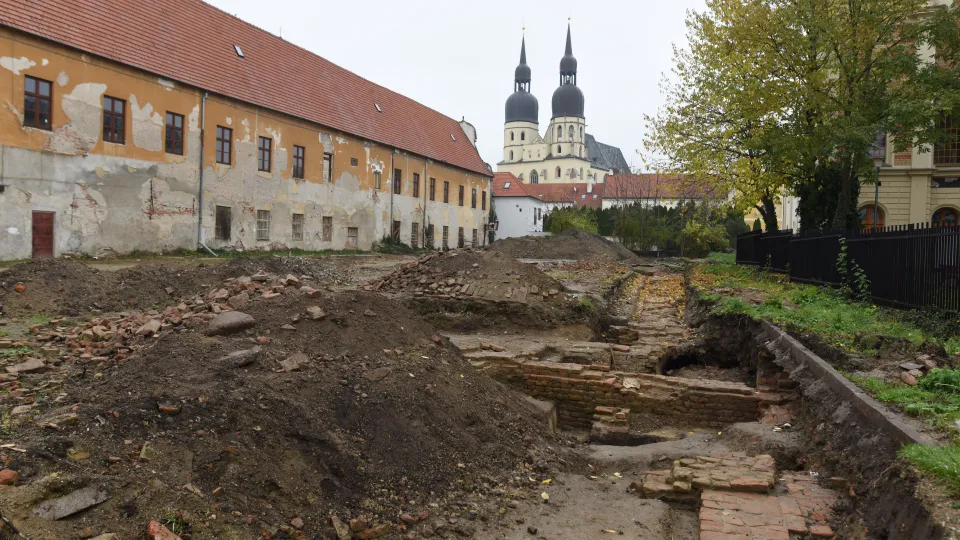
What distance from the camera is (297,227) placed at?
1162 inches

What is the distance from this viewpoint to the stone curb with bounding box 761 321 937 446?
13.9ft

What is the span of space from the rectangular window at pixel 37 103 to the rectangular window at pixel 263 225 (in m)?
9.12

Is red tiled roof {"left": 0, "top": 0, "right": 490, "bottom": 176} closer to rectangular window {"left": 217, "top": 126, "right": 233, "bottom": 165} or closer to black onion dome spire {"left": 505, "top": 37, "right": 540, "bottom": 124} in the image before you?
rectangular window {"left": 217, "top": 126, "right": 233, "bottom": 165}

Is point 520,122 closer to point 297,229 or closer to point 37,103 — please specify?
point 297,229

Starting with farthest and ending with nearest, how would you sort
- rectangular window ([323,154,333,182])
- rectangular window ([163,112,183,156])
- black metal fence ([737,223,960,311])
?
rectangular window ([323,154,333,182])
rectangular window ([163,112,183,156])
black metal fence ([737,223,960,311])

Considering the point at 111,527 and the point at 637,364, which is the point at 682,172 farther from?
the point at 111,527

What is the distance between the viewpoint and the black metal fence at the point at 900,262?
8.77m

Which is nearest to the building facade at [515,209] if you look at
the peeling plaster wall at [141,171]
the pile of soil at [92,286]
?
the peeling plaster wall at [141,171]

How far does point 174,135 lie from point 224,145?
247cm

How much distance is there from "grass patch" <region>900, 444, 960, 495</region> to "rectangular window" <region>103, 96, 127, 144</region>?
22.8 meters

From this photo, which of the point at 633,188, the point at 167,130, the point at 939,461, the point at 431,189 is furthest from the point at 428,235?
the point at 633,188

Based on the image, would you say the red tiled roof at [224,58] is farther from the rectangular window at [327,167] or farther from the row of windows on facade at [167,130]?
the rectangular window at [327,167]

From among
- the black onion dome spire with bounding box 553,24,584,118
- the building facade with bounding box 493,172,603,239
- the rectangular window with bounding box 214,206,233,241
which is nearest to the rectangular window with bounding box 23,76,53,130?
the rectangular window with bounding box 214,206,233,241

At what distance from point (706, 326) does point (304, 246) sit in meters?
21.9
